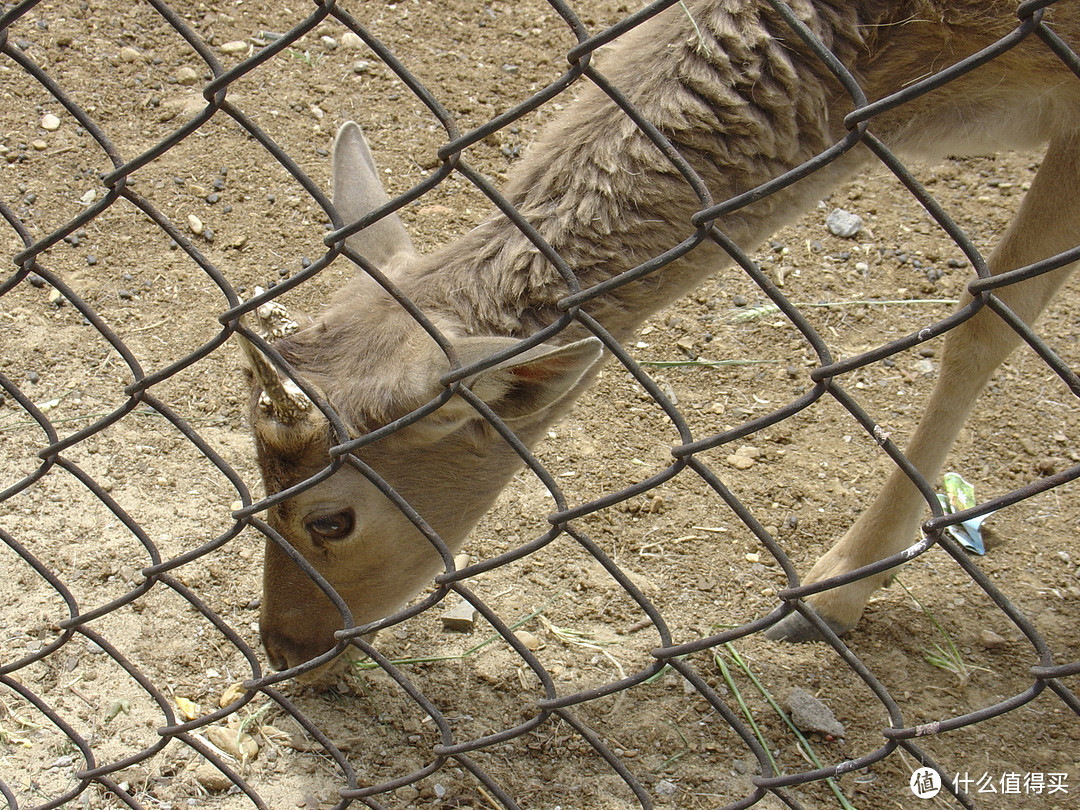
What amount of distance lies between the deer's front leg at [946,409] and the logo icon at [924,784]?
2.61 ft

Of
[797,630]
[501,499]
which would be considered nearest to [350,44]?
[501,499]

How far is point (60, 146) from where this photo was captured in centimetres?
562

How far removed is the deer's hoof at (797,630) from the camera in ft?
12.9

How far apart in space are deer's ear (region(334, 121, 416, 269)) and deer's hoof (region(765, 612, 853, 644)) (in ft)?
6.83

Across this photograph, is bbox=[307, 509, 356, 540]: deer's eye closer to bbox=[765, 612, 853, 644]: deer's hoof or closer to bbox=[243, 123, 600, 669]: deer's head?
bbox=[243, 123, 600, 669]: deer's head

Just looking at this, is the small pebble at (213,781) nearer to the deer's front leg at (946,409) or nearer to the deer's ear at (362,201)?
the deer's ear at (362,201)

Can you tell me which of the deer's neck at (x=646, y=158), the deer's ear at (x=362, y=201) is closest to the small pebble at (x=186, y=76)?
the deer's ear at (x=362, y=201)

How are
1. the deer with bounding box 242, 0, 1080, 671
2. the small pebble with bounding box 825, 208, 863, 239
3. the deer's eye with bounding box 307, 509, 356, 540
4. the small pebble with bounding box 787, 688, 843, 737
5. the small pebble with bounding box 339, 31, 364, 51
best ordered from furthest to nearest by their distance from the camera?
1. the small pebble with bounding box 339, 31, 364, 51
2. the small pebble with bounding box 825, 208, 863, 239
3. the small pebble with bounding box 787, 688, 843, 737
4. the deer's eye with bounding box 307, 509, 356, 540
5. the deer with bounding box 242, 0, 1080, 671

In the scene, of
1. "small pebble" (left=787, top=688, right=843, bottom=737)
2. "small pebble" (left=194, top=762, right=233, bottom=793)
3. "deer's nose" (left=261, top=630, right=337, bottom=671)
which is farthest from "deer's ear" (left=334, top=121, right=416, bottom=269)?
"small pebble" (left=787, top=688, right=843, bottom=737)

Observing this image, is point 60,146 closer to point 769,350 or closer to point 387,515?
point 387,515

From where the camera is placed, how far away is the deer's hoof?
12.9 ft

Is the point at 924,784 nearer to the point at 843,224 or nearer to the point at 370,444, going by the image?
the point at 370,444

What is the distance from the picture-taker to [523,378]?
2662mm

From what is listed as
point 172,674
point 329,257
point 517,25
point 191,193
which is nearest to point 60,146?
point 191,193
